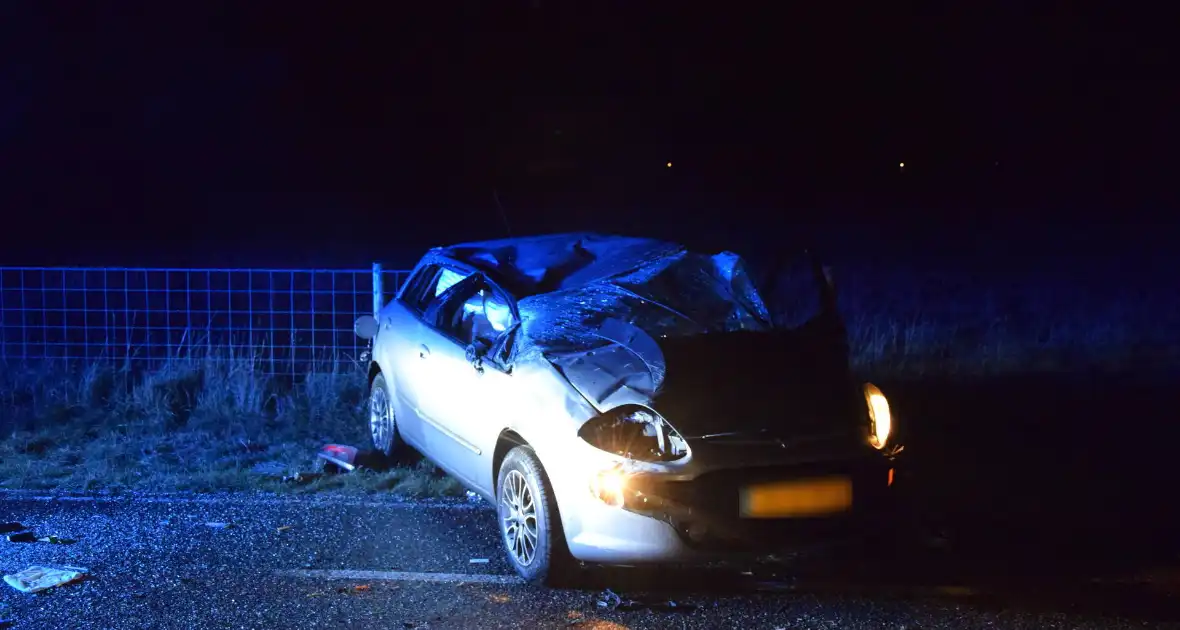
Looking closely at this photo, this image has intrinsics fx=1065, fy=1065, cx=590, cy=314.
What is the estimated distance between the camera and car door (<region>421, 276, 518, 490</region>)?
16.6ft

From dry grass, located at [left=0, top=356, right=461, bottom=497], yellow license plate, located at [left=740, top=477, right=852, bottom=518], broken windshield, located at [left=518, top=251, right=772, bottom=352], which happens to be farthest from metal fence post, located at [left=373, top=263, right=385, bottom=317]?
yellow license plate, located at [left=740, top=477, right=852, bottom=518]

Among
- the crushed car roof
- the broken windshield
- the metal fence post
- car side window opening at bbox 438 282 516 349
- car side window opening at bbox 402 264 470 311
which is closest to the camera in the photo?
the broken windshield

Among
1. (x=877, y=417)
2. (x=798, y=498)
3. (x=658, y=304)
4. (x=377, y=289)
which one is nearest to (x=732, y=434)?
(x=798, y=498)

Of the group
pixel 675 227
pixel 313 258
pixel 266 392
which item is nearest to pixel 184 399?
pixel 266 392

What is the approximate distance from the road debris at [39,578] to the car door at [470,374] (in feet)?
5.90

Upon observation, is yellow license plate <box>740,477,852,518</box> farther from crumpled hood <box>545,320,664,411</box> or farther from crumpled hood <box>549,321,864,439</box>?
crumpled hood <box>545,320,664,411</box>

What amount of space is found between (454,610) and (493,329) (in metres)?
1.64

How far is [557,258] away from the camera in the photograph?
238 inches

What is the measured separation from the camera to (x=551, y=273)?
19.2 feet

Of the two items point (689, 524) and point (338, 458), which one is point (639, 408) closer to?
point (689, 524)

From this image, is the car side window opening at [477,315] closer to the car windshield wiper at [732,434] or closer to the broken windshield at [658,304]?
the broken windshield at [658,304]

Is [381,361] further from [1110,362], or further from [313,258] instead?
[313,258]

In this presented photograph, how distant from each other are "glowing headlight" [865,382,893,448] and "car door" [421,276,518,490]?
1.68 meters

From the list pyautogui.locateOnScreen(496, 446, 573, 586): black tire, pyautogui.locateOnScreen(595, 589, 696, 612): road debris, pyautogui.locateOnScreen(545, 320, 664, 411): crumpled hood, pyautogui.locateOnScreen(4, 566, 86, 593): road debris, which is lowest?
pyautogui.locateOnScreen(4, 566, 86, 593): road debris
